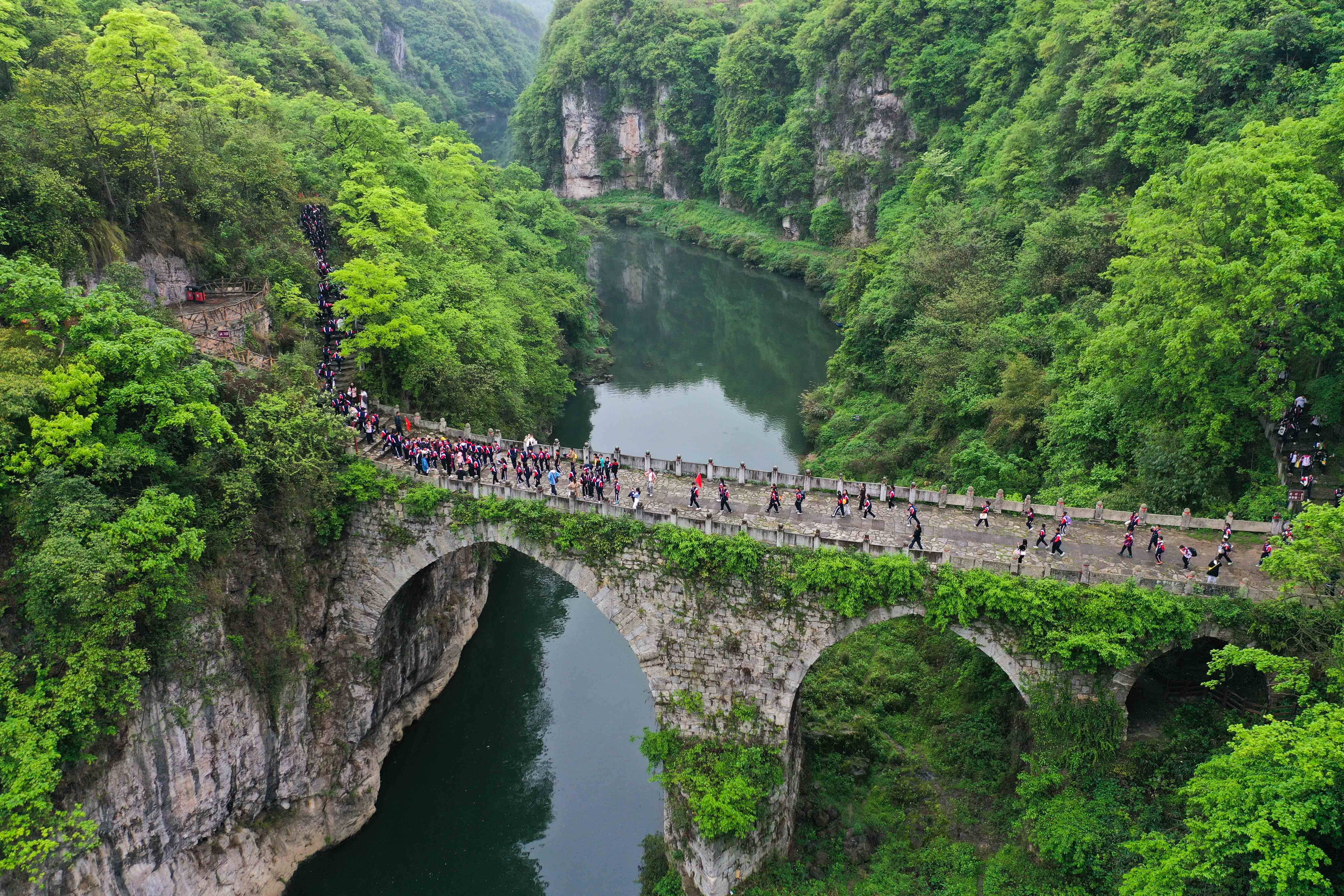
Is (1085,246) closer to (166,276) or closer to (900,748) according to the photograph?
(900,748)

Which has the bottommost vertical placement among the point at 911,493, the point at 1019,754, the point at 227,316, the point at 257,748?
the point at 257,748

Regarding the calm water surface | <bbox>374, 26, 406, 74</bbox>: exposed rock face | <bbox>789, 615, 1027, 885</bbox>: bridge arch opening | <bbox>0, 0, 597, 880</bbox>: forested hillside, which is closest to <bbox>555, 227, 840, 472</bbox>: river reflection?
the calm water surface

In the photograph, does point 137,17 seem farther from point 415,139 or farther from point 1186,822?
point 415,139

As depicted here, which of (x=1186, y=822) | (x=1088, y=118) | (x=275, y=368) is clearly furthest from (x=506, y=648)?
(x=1088, y=118)

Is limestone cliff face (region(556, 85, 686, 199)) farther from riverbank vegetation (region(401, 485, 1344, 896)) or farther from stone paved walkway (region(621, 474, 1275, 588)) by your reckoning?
riverbank vegetation (region(401, 485, 1344, 896))

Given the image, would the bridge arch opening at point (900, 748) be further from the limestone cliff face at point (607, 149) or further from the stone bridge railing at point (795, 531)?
the limestone cliff face at point (607, 149)

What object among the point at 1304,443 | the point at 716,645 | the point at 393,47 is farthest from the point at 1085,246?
the point at 393,47
